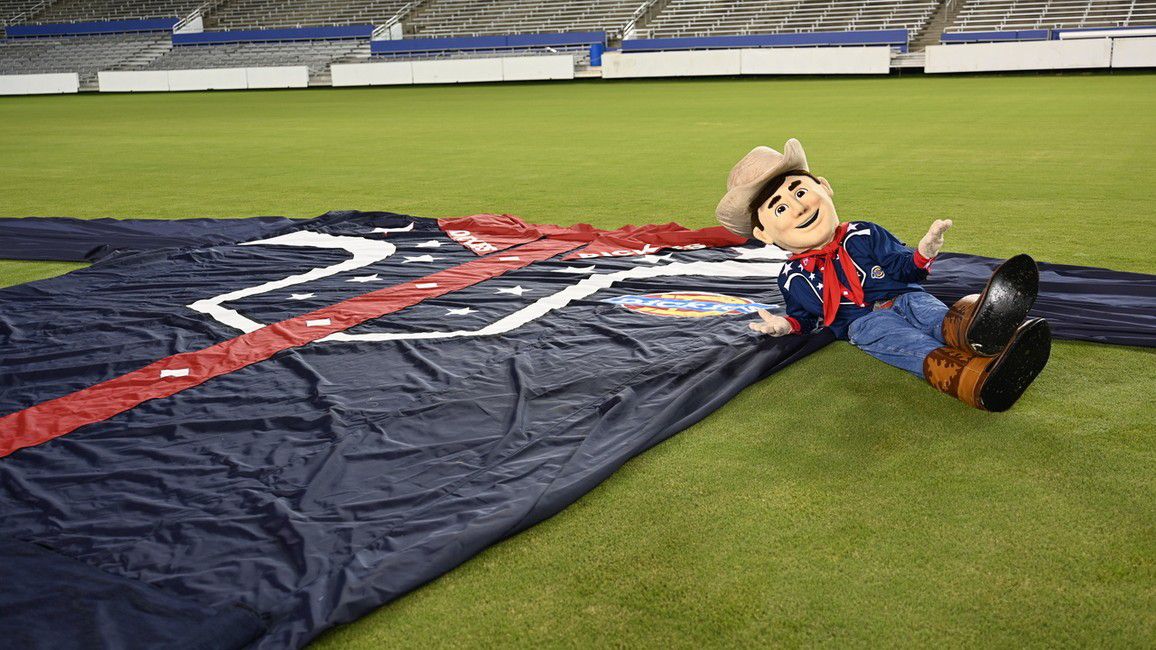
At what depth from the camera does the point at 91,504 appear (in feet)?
8.40

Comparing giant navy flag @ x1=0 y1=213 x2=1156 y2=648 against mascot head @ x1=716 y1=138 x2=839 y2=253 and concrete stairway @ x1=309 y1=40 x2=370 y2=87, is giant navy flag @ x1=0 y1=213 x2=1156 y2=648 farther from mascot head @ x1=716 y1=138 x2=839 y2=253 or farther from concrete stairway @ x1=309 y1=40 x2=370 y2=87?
concrete stairway @ x1=309 y1=40 x2=370 y2=87

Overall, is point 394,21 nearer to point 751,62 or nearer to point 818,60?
point 751,62

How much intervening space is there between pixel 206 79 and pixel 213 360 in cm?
2855

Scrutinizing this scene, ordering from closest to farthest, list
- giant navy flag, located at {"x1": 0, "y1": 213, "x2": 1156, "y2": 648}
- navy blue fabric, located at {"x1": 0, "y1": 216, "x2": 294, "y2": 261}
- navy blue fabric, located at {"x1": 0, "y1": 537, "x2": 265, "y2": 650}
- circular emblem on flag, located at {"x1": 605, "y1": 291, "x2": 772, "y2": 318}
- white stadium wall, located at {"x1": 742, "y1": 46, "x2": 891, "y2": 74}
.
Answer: navy blue fabric, located at {"x1": 0, "y1": 537, "x2": 265, "y2": 650}
giant navy flag, located at {"x1": 0, "y1": 213, "x2": 1156, "y2": 648}
circular emblem on flag, located at {"x1": 605, "y1": 291, "x2": 772, "y2": 318}
navy blue fabric, located at {"x1": 0, "y1": 216, "x2": 294, "y2": 261}
white stadium wall, located at {"x1": 742, "y1": 46, "x2": 891, "y2": 74}

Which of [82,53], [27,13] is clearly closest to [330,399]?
[82,53]

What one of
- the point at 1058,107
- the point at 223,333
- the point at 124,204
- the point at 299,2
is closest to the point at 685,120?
the point at 1058,107

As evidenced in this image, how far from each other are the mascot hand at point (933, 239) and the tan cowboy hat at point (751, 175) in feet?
1.79

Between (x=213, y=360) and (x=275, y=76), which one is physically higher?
(x=275, y=76)

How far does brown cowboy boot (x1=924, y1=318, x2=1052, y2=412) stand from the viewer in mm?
2812

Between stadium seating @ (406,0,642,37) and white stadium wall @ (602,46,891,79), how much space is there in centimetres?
430

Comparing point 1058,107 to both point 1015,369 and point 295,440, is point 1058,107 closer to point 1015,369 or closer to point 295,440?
point 1015,369

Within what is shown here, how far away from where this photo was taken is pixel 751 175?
3553 millimetres

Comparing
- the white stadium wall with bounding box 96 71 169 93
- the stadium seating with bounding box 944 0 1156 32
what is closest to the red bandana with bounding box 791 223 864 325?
the stadium seating with bounding box 944 0 1156 32

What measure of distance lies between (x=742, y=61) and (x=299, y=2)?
1879 cm
